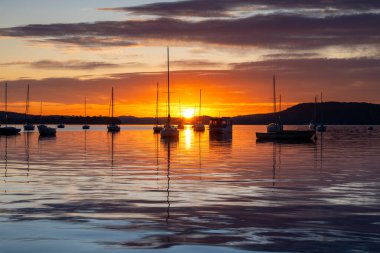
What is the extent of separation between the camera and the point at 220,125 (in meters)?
140

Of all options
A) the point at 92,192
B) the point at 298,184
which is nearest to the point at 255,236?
the point at 92,192

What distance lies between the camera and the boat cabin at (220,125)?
451 ft

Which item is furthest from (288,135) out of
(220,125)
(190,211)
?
(190,211)

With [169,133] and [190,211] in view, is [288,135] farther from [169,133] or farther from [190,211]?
[190,211]

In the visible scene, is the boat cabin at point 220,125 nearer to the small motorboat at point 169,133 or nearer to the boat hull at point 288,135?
the small motorboat at point 169,133

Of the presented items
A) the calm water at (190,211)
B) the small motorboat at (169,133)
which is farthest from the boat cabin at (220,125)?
the calm water at (190,211)

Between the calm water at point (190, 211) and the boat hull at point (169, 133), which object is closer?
the calm water at point (190, 211)

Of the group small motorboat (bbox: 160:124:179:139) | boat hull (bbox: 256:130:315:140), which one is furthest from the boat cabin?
boat hull (bbox: 256:130:315:140)

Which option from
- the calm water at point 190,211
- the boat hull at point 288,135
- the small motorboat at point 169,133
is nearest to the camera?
the calm water at point 190,211

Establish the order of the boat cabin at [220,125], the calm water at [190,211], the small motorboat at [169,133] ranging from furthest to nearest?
1. the boat cabin at [220,125]
2. the small motorboat at [169,133]
3. the calm water at [190,211]

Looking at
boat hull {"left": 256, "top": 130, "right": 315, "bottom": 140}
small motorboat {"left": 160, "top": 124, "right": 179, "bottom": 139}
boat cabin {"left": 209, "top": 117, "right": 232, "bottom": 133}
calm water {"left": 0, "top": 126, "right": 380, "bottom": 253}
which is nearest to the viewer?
calm water {"left": 0, "top": 126, "right": 380, "bottom": 253}

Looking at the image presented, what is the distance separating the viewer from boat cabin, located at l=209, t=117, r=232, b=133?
5413 inches

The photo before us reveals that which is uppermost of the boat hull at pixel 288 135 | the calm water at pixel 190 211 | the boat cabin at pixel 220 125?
the boat cabin at pixel 220 125

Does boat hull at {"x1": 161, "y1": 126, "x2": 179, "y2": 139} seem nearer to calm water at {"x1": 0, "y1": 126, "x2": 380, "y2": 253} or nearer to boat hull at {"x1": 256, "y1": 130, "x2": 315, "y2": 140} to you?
boat hull at {"x1": 256, "y1": 130, "x2": 315, "y2": 140}
